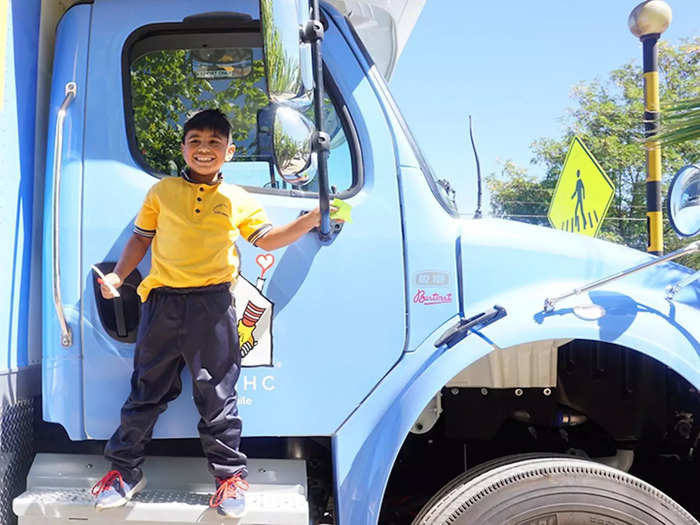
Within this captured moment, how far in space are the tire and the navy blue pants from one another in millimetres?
777

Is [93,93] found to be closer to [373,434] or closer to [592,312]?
A: [373,434]

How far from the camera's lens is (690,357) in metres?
2.21

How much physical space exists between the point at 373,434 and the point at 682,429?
4.58 ft

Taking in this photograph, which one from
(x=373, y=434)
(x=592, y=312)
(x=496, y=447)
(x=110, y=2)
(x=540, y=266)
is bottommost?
(x=496, y=447)

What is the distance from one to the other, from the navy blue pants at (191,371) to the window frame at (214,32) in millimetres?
467

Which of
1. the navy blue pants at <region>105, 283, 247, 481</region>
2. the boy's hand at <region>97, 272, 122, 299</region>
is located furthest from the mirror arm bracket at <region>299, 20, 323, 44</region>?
the boy's hand at <region>97, 272, 122, 299</region>

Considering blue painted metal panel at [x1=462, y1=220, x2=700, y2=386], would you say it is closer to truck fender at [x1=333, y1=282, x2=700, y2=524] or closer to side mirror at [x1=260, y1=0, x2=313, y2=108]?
truck fender at [x1=333, y1=282, x2=700, y2=524]

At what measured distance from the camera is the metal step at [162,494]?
2.10 m

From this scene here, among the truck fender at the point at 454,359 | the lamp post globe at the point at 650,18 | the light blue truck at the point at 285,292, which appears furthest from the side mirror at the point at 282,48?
the lamp post globe at the point at 650,18

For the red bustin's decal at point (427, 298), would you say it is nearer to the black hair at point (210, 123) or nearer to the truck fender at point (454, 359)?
the truck fender at point (454, 359)

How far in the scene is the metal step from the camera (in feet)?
6.88

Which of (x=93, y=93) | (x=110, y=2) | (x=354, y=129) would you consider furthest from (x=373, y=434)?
(x=110, y=2)

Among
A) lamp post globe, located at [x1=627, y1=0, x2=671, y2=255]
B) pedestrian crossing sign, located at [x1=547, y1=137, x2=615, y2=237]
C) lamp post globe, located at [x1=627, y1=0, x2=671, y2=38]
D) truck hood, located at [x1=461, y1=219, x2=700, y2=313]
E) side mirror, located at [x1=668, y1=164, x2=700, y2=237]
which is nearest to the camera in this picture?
truck hood, located at [x1=461, y1=219, x2=700, y2=313]

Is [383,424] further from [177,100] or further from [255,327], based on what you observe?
[177,100]
